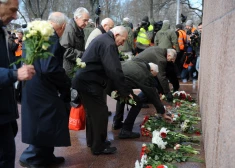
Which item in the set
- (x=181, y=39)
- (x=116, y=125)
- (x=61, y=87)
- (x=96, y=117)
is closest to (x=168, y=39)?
(x=181, y=39)

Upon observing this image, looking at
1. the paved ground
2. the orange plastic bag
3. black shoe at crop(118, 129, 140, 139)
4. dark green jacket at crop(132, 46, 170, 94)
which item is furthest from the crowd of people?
dark green jacket at crop(132, 46, 170, 94)

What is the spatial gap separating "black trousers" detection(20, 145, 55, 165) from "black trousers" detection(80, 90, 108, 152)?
2.15ft

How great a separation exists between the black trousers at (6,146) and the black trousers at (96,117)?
147 centimetres

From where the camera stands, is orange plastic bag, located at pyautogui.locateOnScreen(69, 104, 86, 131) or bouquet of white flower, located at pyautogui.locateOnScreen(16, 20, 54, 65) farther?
orange plastic bag, located at pyautogui.locateOnScreen(69, 104, 86, 131)

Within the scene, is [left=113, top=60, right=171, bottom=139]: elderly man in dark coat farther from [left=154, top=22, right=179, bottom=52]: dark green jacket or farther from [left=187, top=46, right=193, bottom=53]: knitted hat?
[left=187, top=46, right=193, bottom=53]: knitted hat

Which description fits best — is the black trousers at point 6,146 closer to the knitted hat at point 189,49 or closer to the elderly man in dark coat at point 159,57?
the elderly man in dark coat at point 159,57

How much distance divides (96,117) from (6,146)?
5.32ft

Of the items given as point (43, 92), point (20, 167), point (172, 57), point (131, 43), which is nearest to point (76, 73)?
point (43, 92)

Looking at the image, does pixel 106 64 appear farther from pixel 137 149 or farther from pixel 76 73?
pixel 137 149

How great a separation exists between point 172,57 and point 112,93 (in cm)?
227

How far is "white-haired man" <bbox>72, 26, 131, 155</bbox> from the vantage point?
157 inches

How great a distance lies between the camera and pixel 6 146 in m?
2.71

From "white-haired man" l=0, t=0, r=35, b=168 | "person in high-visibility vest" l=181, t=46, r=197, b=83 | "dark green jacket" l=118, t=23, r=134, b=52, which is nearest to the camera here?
"white-haired man" l=0, t=0, r=35, b=168

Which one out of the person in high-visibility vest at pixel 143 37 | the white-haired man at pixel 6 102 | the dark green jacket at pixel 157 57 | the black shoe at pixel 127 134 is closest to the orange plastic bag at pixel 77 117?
the black shoe at pixel 127 134
